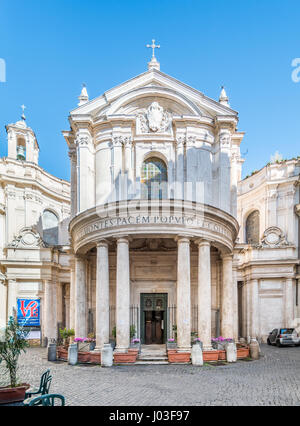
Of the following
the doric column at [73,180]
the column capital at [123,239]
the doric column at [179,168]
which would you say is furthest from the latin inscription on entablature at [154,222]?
the doric column at [73,180]

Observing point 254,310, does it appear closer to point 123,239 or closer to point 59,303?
point 59,303

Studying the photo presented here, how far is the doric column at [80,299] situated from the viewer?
939 inches

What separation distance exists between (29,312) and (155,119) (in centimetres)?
1724

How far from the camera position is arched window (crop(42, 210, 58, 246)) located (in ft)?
131

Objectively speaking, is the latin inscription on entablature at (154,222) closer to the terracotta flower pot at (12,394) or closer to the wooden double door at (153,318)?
the wooden double door at (153,318)

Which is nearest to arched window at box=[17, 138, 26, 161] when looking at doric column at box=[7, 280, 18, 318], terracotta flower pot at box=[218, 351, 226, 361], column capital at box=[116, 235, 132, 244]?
doric column at box=[7, 280, 18, 318]

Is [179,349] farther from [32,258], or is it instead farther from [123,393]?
[32,258]

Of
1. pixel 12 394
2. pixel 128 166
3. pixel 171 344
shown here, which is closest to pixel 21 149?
pixel 128 166

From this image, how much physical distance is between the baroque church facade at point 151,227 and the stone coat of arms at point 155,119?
0.06 meters

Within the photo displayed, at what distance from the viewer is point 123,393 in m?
13.5

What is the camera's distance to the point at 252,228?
1614 inches

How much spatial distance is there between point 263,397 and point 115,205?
1131cm
